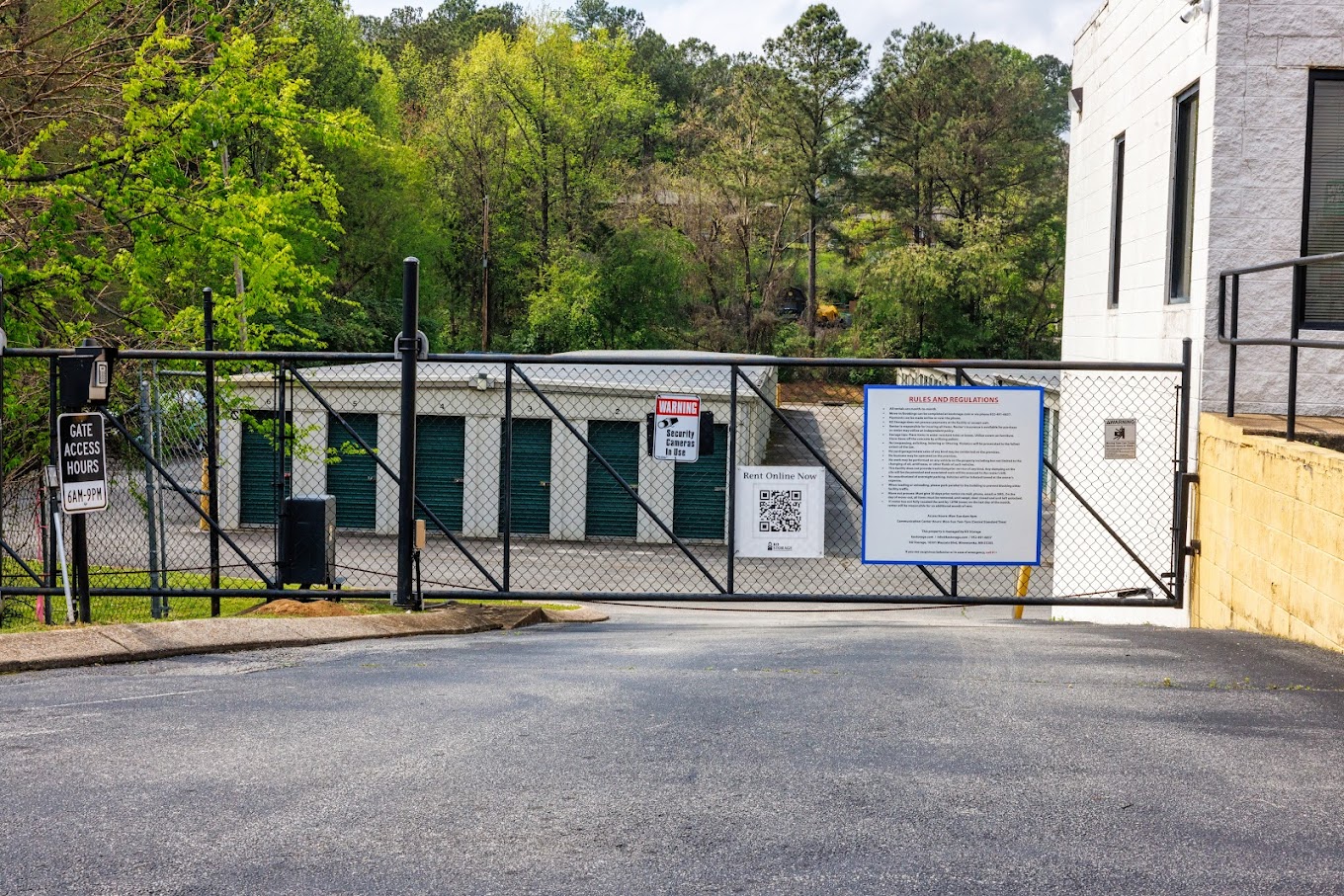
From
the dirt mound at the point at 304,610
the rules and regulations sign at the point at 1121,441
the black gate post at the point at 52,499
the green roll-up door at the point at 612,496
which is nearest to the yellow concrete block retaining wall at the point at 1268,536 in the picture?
the rules and regulations sign at the point at 1121,441

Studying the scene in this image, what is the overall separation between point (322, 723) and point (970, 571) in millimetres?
20787

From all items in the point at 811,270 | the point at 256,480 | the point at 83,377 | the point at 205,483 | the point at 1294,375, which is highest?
the point at 811,270

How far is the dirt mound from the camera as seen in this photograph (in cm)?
1218

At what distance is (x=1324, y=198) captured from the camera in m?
10.9

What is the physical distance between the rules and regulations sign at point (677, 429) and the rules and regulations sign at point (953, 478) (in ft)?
4.18

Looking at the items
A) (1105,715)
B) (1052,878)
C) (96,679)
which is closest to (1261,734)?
(1105,715)

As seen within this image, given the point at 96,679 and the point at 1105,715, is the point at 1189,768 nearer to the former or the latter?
the point at 1105,715

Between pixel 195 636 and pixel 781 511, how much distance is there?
4232 mm

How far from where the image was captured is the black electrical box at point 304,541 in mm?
12539

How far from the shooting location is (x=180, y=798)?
5.03 m

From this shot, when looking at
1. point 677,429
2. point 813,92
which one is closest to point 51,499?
point 677,429

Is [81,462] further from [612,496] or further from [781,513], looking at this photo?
[612,496]

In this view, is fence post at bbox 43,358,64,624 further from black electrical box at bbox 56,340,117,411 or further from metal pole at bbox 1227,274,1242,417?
metal pole at bbox 1227,274,1242,417

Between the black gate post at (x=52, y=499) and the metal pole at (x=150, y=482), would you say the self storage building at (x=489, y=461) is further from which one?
the black gate post at (x=52, y=499)
